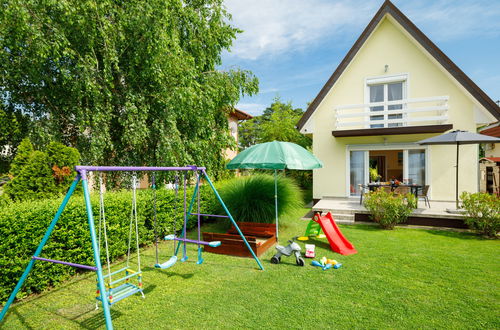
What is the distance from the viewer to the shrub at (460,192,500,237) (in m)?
7.22

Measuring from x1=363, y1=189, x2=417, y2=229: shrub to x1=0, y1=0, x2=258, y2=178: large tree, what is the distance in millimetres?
6542

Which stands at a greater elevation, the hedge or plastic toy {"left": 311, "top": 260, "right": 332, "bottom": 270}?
the hedge

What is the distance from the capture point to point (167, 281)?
16.6 ft

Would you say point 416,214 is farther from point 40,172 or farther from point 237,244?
point 40,172

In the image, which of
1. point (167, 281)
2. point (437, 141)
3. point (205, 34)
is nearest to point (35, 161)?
point (167, 281)

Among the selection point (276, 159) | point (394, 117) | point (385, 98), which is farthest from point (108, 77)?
point (394, 117)

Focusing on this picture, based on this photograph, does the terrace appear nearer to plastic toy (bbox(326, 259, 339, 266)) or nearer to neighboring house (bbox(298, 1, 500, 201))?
neighboring house (bbox(298, 1, 500, 201))

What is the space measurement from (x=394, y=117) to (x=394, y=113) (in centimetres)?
85

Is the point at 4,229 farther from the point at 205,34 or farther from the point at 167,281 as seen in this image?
the point at 205,34

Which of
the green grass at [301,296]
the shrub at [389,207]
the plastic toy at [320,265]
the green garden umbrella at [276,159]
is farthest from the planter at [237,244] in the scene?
the shrub at [389,207]

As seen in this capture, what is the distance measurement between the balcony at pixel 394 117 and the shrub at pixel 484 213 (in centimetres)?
409

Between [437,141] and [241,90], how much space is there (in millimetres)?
7723

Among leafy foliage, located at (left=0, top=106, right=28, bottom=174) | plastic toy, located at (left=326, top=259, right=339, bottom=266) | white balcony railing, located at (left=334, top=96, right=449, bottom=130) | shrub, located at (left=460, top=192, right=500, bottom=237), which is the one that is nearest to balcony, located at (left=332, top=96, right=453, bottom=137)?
white balcony railing, located at (left=334, top=96, right=449, bottom=130)

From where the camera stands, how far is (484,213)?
7383 mm
